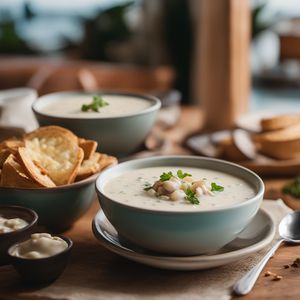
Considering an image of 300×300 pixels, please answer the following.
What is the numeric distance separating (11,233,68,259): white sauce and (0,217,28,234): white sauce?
6cm

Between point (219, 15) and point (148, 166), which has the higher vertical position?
point (219, 15)

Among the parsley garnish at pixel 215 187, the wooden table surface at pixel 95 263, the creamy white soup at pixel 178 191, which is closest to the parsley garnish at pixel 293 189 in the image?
the wooden table surface at pixel 95 263

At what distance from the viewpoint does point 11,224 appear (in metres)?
1.20

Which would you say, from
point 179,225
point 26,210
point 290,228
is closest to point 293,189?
point 290,228

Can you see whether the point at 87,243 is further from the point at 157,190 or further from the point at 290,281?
the point at 290,281

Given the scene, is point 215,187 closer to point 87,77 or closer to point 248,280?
point 248,280

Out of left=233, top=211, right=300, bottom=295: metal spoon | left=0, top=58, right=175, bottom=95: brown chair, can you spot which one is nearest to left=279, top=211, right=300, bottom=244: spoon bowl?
left=233, top=211, right=300, bottom=295: metal spoon

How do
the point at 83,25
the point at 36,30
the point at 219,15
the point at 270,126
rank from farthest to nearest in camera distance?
1. the point at 36,30
2. the point at 83,25
3. the point at 219,15
4. the point at 270,126

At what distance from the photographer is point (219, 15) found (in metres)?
2.24

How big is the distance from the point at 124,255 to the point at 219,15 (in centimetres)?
131

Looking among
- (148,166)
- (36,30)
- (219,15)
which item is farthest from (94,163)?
(36,30)

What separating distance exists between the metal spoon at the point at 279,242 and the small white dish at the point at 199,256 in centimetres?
3

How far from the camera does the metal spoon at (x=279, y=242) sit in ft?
3.64

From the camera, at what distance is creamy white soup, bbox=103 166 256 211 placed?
3.74 ft
